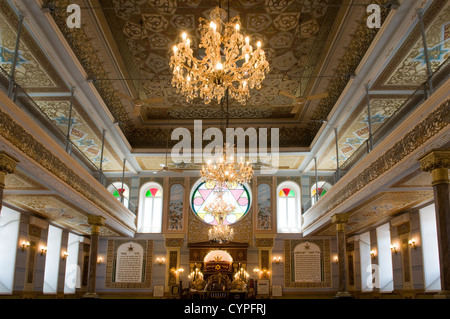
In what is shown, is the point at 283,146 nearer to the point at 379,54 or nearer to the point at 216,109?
the point at 216,109

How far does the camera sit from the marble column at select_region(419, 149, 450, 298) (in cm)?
723

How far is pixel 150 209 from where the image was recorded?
19.0 metres

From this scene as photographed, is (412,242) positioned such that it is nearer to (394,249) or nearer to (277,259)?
(394,249)

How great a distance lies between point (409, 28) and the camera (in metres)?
8.44

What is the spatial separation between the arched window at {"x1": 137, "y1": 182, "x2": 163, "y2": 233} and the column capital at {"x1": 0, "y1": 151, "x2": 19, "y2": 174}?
36.9 ft

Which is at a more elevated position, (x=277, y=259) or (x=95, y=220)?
(x=95, y=220)

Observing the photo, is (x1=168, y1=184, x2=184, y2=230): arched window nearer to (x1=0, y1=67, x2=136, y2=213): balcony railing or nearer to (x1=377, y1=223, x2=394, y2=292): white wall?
(x1=0, y1=67, x2=136, y2=213): balcony railing

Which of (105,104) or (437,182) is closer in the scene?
(437,182)

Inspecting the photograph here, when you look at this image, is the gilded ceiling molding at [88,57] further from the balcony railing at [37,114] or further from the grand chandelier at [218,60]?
the grand chandelier at [218,60]

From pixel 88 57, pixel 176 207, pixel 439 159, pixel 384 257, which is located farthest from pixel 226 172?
pixel 176 207

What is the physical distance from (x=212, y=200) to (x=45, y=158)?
33.6 feet

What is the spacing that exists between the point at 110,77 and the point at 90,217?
4.69 metres

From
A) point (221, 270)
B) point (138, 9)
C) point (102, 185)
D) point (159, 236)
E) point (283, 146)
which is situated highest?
point (138, 9)

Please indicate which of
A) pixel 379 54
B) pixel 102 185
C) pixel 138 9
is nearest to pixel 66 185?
pixel 102 185
